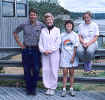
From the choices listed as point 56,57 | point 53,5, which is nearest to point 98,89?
point 56,57

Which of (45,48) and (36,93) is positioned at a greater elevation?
(45,48)

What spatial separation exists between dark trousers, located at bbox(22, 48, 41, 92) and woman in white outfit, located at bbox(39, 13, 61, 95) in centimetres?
17

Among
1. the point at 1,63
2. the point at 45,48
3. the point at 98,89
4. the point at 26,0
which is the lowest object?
the point at 98,89

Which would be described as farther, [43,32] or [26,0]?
[26,0]

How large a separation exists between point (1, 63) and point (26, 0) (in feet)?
25.4

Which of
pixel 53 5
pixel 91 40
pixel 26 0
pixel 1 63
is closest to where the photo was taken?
pixel 91 40

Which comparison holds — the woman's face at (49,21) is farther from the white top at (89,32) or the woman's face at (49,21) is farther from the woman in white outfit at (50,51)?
the white top at (89,32)

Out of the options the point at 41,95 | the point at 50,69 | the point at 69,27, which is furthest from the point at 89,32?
the point at 41,95

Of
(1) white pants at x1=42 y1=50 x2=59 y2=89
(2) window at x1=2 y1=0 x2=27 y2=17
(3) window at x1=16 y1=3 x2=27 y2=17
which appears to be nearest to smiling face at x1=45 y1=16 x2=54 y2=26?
(1) white pants at x1=42 y1=50 x2=59 y2=89

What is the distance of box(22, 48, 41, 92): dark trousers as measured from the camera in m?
7.04

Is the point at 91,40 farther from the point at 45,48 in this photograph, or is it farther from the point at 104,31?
the point at 104,31

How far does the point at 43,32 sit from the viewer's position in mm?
6922

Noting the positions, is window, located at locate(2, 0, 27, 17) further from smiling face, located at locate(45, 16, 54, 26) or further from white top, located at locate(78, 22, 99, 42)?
white top, located at locate(78, 22, 99, 42)

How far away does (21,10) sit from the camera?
50.1 feet
